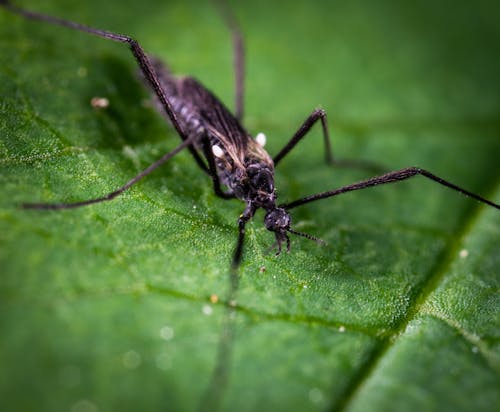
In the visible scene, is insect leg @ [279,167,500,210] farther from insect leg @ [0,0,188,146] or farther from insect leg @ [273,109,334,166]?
insect leg @ [0,0,188,146]

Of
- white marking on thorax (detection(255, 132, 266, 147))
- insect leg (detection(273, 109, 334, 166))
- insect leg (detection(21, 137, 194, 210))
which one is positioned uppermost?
insect leg (detection(273, 109, 334, 166))

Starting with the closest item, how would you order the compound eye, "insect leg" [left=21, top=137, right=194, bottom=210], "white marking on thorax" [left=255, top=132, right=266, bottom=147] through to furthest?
"insect leg" [left=21, top=137, right=194, bottom=210]
the compound eye
"white marking on thorax" [left=255, top=132, right=266, bottom=147]

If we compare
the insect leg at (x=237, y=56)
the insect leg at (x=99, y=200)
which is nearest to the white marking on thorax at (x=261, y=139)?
the insect leg at (x=237, y=56)

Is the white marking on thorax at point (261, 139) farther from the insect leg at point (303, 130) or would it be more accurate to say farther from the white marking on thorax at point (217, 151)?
the white marking on thorax at point (217, 151)

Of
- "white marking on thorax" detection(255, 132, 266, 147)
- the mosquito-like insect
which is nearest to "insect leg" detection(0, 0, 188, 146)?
the mosquito-like insect

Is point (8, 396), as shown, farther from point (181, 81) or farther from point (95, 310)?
point (181, 81)

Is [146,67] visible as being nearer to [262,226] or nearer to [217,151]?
[217,151]
